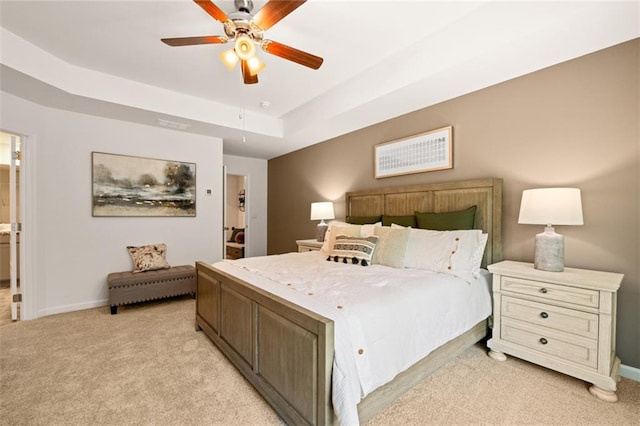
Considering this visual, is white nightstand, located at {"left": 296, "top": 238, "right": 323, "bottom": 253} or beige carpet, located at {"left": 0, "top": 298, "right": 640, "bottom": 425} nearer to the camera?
beige carpet, located at {"left": 0, "top": 298, "right": 640, "bottom": 425}

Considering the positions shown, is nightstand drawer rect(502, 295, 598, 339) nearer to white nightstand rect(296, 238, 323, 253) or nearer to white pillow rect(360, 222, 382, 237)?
white pillow rect(360, 222, 382, 237)

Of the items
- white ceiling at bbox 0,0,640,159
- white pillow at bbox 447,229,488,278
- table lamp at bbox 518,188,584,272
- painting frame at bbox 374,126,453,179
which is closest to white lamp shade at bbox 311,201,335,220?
painting frame at bbox 374,126,453,179

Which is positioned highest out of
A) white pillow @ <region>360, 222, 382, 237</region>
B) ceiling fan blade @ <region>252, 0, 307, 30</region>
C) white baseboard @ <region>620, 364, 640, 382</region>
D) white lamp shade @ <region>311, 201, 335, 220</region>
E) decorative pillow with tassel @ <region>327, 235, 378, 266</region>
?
ceiling fan blade @ <region>252, 0, 307, 30</region>

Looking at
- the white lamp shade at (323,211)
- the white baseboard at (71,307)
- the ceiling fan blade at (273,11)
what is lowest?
the white baseboard at (71,307)

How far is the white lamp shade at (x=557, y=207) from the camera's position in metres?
2.03

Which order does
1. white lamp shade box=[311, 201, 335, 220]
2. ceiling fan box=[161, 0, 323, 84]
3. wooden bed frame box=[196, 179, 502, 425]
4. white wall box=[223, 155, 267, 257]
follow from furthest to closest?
white wall box=[223, 155, 267, 257], white lamp shade box=[311, 201, 335, 220], ceiling fan box=[161, 0, 323, 84], wooden bed frame box=[196, 179, 502, 425]

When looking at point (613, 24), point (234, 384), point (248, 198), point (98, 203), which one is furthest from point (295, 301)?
point (248, 198)

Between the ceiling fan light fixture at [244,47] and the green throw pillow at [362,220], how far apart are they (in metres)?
2.31

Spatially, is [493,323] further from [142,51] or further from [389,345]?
[142,51]

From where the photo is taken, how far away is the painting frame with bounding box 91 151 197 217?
372cm

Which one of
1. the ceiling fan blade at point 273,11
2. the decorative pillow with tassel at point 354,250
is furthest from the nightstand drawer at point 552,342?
the ceiling fan blade at point 273,11

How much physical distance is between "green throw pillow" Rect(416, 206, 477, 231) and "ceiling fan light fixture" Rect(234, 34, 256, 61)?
7.33 feet

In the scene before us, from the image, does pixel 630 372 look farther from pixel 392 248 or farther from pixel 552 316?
pixel 392 248

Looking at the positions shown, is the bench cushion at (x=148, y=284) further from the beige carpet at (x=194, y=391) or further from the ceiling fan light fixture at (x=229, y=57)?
the ceiling fan light fixture at (x=229, y=57)
